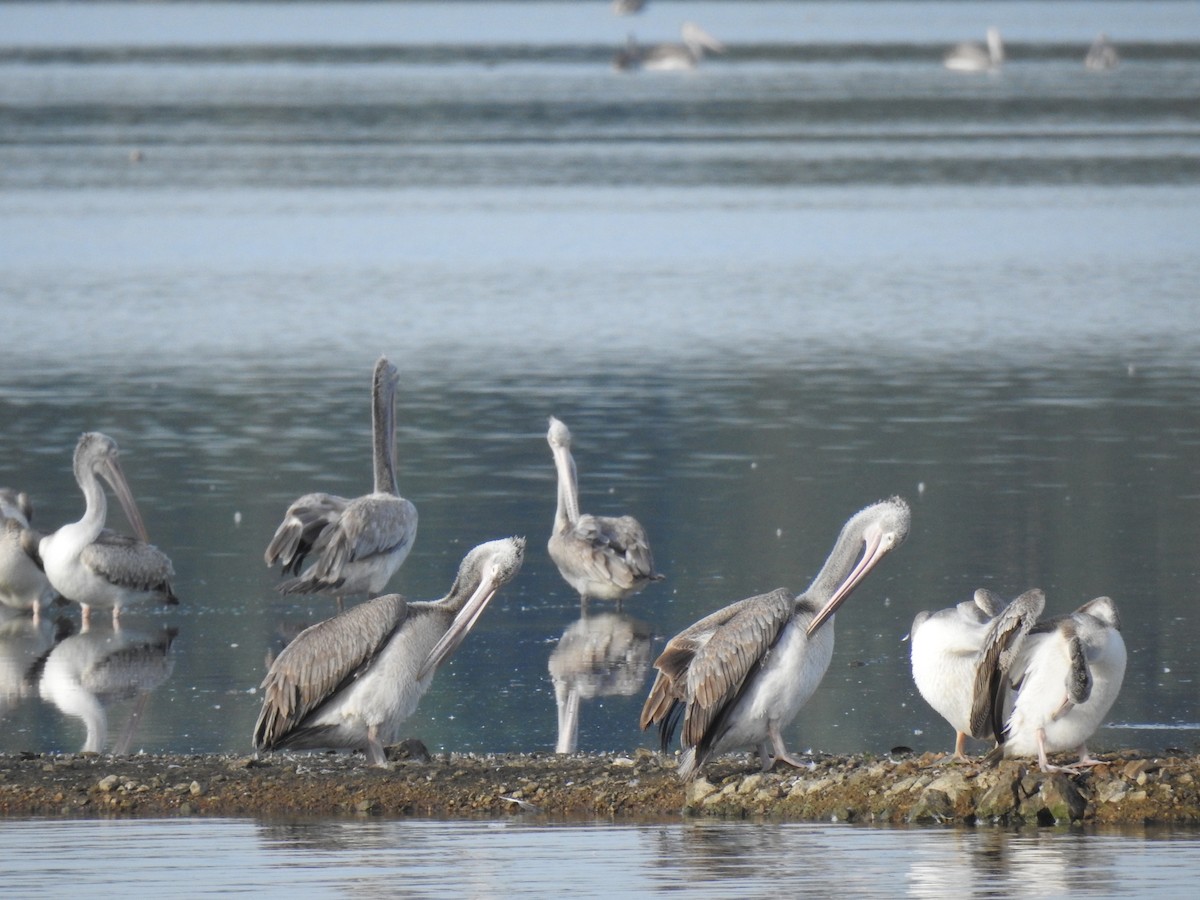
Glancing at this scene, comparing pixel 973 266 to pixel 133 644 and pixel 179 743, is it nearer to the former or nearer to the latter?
pixel 133 644

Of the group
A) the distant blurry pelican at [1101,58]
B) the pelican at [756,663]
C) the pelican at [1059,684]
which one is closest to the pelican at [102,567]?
the pelican at [756,663]

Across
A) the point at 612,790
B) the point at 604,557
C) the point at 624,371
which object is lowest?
the point at 612,790

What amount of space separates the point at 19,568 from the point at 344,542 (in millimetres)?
2046

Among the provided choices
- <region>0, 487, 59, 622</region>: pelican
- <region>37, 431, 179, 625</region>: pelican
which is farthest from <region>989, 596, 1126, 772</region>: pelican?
<region>0, 487, 59, 622</region>: pelican

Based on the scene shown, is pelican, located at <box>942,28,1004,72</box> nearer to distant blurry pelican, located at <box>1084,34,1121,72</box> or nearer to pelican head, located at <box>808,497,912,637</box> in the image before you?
distant blurry pelican, located at <box>1084,34,1121,72</box>

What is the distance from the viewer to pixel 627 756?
9094 mm

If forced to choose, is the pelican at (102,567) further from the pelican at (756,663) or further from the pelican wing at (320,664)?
the pelican at (756,663)

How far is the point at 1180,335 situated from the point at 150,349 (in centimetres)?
1065

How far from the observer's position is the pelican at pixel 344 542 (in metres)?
11.9

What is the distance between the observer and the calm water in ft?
34.7

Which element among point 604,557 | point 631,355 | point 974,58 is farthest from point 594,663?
point 974,58

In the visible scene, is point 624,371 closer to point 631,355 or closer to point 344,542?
point 631,355

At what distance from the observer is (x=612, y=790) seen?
8.36 m

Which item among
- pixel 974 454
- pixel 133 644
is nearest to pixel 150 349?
pixel 974 454
